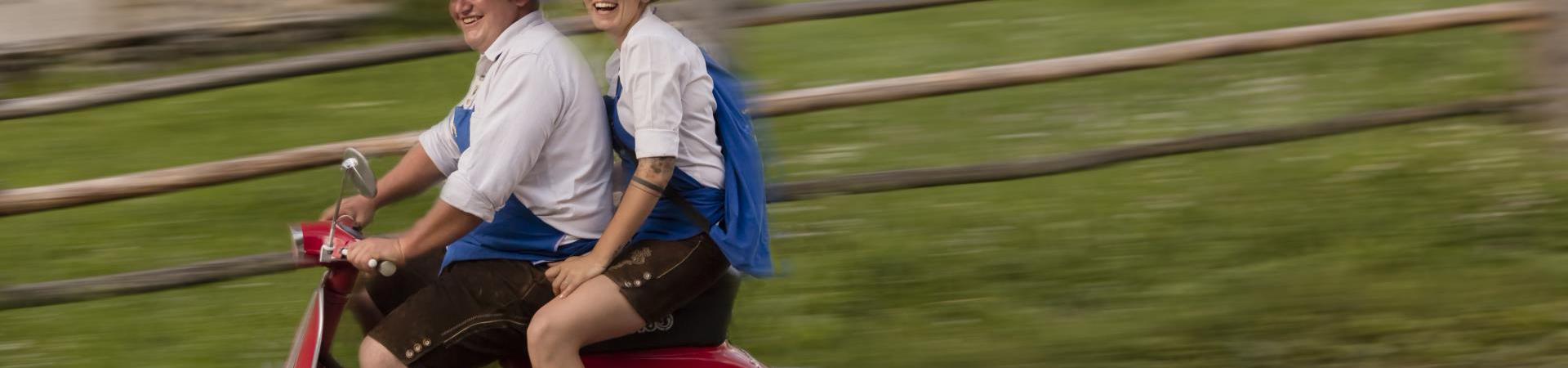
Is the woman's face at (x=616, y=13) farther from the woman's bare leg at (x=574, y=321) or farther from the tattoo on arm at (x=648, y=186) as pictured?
the woman's bare leg at (x=574, y=321)

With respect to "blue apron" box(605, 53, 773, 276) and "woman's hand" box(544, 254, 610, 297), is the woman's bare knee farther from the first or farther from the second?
"blue apron" box(605, 53, 773, 276)

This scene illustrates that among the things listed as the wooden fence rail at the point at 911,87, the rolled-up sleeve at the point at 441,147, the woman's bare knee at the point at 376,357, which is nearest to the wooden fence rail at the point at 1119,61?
the wooden fence rail at the point at 911,87

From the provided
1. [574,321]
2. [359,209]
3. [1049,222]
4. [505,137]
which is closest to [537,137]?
[505,137]

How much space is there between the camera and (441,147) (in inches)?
122

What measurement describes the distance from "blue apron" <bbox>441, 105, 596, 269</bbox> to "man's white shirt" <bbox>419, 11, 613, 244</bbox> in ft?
0.11

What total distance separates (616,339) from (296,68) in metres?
2.58

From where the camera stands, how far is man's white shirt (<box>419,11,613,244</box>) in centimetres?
271

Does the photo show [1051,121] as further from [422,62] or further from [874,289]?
[422,62]

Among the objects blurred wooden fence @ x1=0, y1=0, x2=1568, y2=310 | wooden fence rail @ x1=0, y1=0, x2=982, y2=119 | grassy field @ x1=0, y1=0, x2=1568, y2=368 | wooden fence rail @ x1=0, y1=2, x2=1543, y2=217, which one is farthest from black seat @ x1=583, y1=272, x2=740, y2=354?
wooden fence rail @ x1=0, y1=0, x2=982, y2=119

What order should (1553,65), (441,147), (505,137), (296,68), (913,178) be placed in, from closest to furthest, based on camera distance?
(505,137) → (441,147) → (913,178) → (296,68) → (1553,65)

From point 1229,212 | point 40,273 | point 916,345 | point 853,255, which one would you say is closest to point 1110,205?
point 1229,212

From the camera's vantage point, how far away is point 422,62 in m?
8.59

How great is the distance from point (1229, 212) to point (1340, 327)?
3.11 feet

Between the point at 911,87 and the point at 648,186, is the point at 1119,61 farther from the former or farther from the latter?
the point at 648,186
